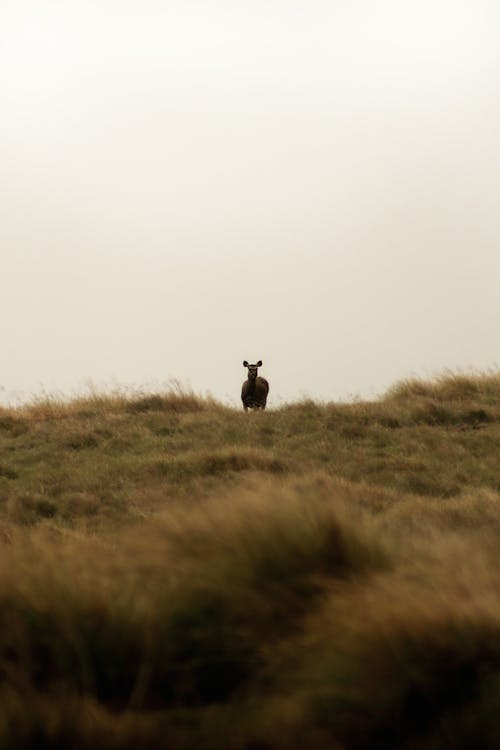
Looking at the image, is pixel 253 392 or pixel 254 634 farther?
pixel 253 392

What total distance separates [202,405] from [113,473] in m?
5.24

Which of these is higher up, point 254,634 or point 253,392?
point 253,392

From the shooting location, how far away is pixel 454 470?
951 centimetres

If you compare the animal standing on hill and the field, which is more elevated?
the animal standing on hill

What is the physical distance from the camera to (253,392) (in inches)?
613

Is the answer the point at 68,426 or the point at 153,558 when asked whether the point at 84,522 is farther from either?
the point at 68,426

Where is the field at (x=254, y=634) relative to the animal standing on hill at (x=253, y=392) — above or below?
below

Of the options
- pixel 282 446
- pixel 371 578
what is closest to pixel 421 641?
pixel 371 578

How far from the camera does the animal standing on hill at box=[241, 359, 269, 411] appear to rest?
1556 centimetres

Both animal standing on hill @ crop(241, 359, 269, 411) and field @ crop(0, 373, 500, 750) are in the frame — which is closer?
field @ crop(0, 373, 500, 750)

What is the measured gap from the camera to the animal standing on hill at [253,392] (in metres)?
15.6

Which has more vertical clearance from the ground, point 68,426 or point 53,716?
point 68,426

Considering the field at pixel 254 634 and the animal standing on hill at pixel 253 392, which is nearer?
the field at pixel 254 634

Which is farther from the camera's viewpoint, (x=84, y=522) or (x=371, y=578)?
(x=84, y=522)
